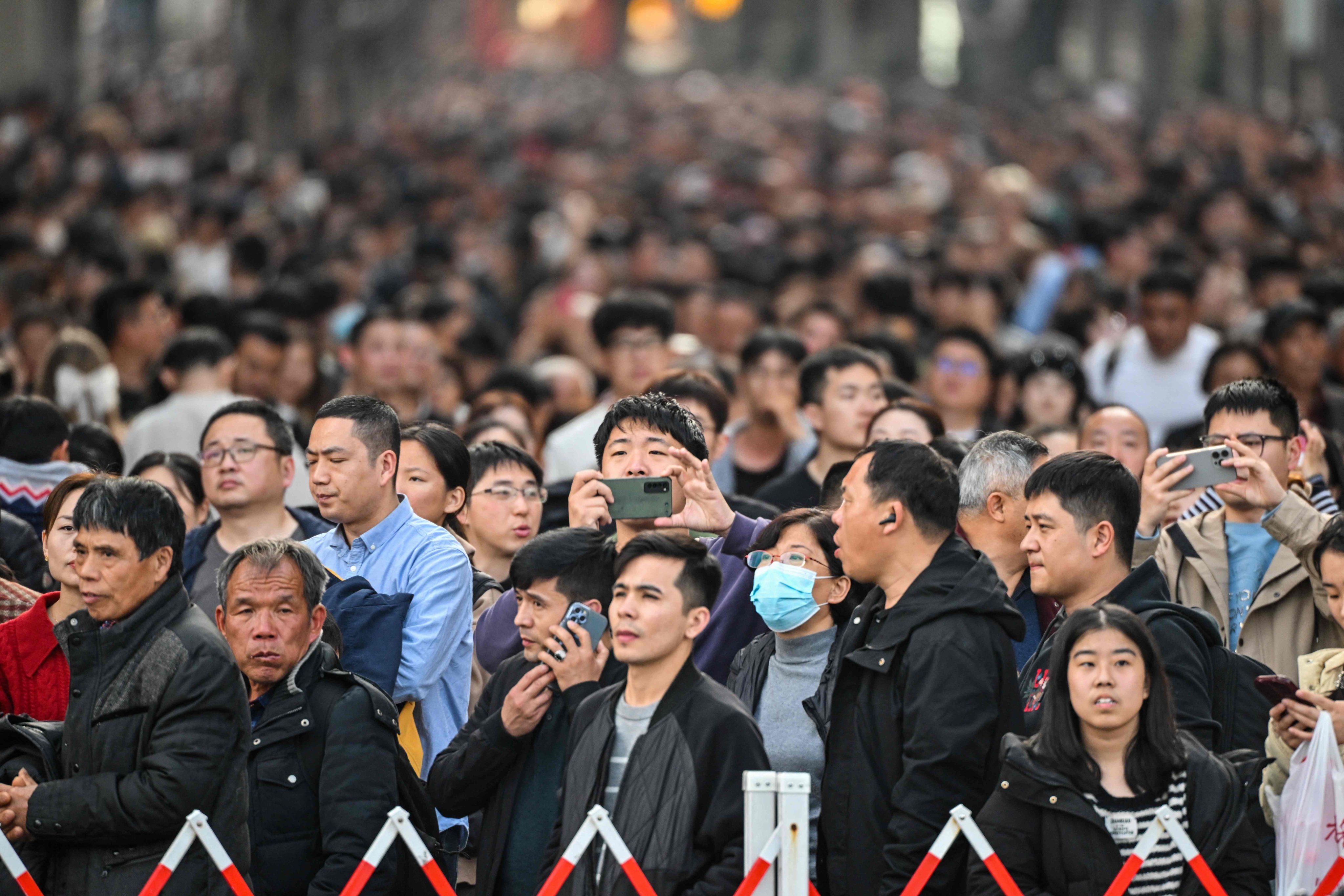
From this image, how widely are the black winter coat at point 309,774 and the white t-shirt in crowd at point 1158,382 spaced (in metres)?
6.77

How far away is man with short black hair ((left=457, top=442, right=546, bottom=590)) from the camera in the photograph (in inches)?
286

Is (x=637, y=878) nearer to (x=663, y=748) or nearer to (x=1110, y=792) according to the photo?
(x=663, y=748)

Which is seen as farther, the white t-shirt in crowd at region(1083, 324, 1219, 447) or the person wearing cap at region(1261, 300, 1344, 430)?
the white t-shirt in crowd at region(1083, 324, 1219, 447)

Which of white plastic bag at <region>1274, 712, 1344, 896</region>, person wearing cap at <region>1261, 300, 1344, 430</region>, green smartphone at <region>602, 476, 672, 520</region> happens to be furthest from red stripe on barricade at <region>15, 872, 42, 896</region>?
person wearing cap at <region>1261, 300, 1344, 430</region>

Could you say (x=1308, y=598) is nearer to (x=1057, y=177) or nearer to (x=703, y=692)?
(x=703, y=692)

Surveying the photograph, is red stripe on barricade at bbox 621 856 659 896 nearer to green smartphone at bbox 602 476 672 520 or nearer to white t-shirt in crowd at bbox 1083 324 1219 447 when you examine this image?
green smartphone at bbox 602 476 672 520

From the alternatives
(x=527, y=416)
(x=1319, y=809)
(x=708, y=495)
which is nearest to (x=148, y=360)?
(x=527, y=416)

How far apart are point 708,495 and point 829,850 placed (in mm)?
1501

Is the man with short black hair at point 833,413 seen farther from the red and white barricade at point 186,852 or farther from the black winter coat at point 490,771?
the red and white barricade at point 186,852

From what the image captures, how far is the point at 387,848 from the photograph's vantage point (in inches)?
203

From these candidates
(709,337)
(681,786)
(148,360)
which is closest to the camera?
(681,786)

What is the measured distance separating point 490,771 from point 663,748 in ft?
2.28

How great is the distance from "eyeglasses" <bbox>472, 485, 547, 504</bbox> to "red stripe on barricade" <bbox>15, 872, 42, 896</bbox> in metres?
2.61

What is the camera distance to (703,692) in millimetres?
5156
